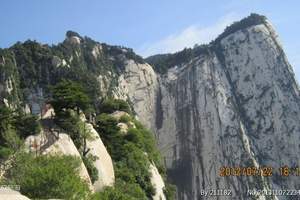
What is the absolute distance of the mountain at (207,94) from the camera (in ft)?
318

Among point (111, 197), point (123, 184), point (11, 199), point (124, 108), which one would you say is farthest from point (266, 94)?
point (11, 199)

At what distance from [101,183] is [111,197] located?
732 cm

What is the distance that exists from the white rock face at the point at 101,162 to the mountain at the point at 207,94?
1114 inches

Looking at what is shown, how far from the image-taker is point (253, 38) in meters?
116

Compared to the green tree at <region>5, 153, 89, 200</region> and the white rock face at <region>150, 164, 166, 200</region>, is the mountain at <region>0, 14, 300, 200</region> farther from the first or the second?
the green tree at <region>5, 153, 89, 200</region>

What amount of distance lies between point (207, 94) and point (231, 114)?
7174 mm

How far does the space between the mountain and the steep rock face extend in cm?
19

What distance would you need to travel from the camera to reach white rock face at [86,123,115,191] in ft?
181

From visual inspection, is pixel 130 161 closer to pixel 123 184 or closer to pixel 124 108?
pixel 123 184

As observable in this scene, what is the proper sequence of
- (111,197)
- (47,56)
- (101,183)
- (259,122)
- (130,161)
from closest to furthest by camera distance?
(111,197) → (101,183) → (130,161) → (47,56) → (259,122)

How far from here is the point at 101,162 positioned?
57000 mm
